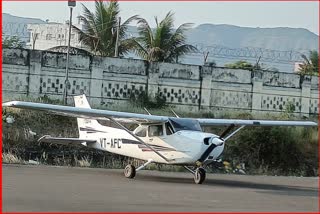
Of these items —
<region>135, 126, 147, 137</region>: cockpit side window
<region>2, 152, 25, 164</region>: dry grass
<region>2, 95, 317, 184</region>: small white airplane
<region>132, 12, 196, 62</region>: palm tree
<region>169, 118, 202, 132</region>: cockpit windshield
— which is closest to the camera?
<region>2, 95, 317, 184</region>: small white airplane

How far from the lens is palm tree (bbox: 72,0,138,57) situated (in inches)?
1452

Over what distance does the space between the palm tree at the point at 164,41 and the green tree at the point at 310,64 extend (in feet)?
47.7

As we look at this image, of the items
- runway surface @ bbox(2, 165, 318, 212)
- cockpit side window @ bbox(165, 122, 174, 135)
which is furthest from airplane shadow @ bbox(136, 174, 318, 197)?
cockpit side window @ bbox(165, 122, 174, 135)

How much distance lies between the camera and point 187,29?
37125mm

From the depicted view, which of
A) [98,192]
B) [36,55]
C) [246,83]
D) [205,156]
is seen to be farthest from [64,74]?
[98,192]

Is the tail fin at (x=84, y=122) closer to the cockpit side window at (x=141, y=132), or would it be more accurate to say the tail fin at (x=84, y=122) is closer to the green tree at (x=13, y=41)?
the cockpit side window at (x=141, y=132)

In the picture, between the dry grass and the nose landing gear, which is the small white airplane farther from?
the dry grass

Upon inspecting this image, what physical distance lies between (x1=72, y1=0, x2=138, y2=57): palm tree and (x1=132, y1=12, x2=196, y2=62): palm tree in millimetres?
972

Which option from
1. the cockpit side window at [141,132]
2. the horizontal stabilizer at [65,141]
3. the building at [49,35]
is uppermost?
the building at [49,35]

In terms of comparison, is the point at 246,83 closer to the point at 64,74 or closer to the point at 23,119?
the point at 64,74

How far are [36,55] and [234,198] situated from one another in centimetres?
1606

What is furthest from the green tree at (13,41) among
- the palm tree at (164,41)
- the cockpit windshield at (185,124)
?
the cockpit windshield at (185,124)

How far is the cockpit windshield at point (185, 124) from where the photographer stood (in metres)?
19.1

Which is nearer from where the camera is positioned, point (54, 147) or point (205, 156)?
point (205, 156)
